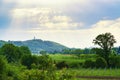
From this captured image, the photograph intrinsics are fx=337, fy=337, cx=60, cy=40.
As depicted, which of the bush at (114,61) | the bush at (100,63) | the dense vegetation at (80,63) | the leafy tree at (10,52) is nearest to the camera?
the dense vegetation at (80,63)

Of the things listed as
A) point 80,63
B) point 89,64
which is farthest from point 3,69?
point 80,63

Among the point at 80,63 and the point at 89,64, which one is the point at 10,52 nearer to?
the point at 80,63

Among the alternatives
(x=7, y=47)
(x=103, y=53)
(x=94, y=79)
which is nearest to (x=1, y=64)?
(x=94, y=79)

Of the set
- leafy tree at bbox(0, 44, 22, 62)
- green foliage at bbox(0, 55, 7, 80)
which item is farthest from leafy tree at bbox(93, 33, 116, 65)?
green foliage at bbox(0, 55, 7, 80)

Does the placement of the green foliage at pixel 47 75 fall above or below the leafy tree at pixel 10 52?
below

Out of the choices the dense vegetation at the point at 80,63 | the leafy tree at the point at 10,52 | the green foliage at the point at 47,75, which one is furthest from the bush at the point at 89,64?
the green foliage at the point at 47,75

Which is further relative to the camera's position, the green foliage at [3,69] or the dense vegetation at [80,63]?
the dense vegetation at [80,63]

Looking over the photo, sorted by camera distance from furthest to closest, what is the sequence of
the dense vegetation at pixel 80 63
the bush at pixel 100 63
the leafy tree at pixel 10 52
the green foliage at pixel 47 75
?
the leafy tree at pixel 10 52
the bush at pixel 100 63
the dense vegetation at pixel 80 63
the green foliage at pixel 47 75

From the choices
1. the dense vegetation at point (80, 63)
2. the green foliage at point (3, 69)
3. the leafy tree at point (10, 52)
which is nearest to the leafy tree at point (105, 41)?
the dense vegetation at point (80, 63)

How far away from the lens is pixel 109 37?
13388 cm

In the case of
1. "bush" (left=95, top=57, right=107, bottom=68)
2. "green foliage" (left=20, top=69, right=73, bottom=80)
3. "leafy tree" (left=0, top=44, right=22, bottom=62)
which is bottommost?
"green foliage" (left=20, top=69, right=73, bottom=80)

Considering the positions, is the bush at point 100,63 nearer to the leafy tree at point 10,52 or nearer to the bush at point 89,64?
the bush at point 89,64

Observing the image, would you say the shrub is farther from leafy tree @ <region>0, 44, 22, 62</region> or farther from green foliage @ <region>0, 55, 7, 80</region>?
green foliage @ <region>0, 55, 7, 80</region>

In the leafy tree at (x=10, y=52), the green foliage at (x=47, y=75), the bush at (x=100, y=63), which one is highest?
the leafy tree at (x=10, y=52)
